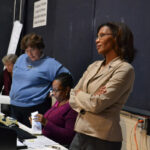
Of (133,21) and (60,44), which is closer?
(133,21)

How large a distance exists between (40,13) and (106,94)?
138 inches

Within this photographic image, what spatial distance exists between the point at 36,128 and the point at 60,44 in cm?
199

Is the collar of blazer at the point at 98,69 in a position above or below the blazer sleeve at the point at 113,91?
above

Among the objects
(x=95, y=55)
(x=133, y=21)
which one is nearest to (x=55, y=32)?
(x=95, y=55)

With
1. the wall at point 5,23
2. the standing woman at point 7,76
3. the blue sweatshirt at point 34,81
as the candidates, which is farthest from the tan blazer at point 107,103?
the wall at point 5,23

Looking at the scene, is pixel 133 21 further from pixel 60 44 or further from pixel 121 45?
pixel 60 44

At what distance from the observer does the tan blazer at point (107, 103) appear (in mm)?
1679

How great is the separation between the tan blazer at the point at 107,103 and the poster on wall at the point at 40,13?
10.4ft

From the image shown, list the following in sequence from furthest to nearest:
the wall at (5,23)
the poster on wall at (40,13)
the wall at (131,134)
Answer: the wall at (5,23) → the poster on wall at (40,13) → the wall at (131,134)

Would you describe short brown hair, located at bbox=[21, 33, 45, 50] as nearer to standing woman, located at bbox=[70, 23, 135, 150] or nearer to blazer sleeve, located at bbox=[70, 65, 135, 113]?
standing woman, located at bbox=[70, 23, 135, 150]

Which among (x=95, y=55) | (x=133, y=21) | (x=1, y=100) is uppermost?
(x=133, y=21)

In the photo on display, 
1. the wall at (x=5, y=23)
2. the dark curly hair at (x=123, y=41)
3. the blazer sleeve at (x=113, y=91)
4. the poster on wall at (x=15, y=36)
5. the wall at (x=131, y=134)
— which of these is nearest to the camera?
the blazer sleeve at (x=113, y=91)

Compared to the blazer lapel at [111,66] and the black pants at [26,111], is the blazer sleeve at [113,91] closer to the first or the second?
the blazer lapel at [111,66]

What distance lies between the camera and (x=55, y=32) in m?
4.20
